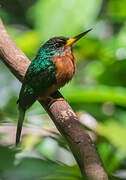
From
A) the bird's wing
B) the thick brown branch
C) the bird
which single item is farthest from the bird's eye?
the thick brown branch

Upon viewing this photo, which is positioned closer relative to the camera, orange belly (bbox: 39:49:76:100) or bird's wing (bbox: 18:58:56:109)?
bird's wing (bbox: 18:58:56:109)

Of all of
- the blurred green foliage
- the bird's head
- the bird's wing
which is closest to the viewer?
the blurred green foliage

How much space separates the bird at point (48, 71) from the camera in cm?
168

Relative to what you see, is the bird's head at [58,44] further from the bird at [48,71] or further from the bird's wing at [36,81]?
the bird's wing at [36,81]

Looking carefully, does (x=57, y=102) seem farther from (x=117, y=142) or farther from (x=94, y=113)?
(x=94, y=113)

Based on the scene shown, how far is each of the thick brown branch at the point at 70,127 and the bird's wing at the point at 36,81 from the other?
0.14 ft

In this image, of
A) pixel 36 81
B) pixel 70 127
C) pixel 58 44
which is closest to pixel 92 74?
pixel 58 44

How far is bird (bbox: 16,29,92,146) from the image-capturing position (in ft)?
5.51

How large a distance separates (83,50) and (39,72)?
591mm

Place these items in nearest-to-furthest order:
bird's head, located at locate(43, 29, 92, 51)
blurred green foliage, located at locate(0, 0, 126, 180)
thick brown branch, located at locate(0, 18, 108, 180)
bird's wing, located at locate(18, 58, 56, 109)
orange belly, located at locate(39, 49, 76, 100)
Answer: thick brown branch, located at locate(0, 18, 108, 180) < blurred green foliage, located at locate(0, 0, 126, 180) < bird's wing, located at locate(18, 58, 56, 109) < orange belly, located at locate(39, 49, 76, 100) < bird's head, located at locate(43, 29, 92, 51)

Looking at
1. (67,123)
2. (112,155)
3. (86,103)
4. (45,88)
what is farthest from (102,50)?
(67,123)

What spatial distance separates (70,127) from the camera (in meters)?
1.12

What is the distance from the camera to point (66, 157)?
2.68 m

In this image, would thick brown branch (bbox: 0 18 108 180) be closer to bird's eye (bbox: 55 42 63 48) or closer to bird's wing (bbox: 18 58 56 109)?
bird's wing (bbox: 18 58 56 109)
